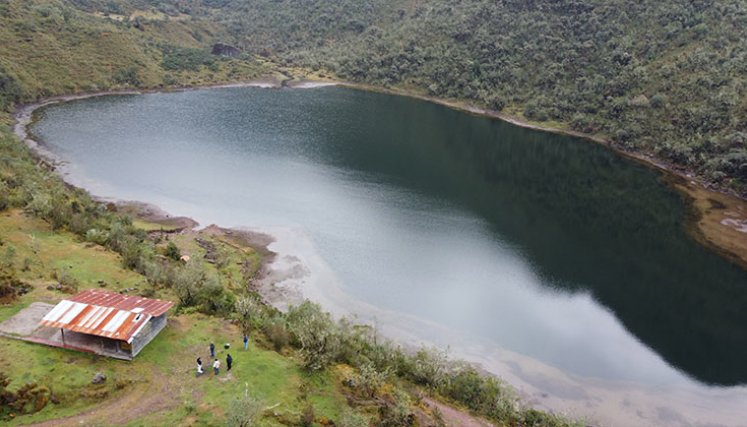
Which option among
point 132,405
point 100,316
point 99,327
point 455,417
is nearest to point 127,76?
point 100,316

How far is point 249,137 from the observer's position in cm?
11956

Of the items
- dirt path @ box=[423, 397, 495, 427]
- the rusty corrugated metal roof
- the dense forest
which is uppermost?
the dense forest

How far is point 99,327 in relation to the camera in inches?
1398

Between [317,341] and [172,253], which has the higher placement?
[317,341]

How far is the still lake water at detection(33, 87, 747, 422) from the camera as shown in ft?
199

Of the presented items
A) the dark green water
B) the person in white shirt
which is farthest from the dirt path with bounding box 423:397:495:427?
the person in white shirt

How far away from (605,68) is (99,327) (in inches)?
6065

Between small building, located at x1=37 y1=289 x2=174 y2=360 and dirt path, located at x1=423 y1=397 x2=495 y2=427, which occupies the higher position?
small building, located at x1=37 y1=289 x2=174 y2=360

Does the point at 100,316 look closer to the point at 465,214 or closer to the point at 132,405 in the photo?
the point at 132,405

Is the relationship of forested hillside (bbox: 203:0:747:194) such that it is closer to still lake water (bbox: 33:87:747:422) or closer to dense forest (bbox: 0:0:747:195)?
dense forest (bbox: 0:0:747:195)

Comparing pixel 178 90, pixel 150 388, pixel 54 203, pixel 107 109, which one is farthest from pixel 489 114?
pixel 150 388

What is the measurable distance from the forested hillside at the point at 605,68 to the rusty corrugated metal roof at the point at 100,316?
369 ft

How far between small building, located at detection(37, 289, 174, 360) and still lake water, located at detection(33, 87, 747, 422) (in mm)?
29773

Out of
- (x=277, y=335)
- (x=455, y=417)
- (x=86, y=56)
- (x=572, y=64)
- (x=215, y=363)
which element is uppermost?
(x=572, y=64)
